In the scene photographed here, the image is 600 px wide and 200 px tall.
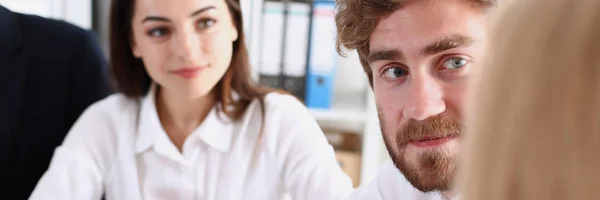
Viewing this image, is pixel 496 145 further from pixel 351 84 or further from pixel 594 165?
pixel 351 84

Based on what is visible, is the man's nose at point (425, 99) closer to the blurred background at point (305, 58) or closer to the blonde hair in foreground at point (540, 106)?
the blonde hair in foreground at point (540, 106)

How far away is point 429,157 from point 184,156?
2.23 feet

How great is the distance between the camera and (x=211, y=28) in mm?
1273

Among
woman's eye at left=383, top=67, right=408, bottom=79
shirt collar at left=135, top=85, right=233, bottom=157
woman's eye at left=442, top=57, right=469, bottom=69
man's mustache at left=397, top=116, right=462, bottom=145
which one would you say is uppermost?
woman's eye at left=442, top=57, right=469, bottom=69

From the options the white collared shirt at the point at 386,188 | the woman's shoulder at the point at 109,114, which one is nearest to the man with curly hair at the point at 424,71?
the white collared shirt at the point at 386,188

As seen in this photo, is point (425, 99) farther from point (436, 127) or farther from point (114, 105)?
point (114, 105)

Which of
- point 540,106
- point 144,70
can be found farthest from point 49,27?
point 540,106

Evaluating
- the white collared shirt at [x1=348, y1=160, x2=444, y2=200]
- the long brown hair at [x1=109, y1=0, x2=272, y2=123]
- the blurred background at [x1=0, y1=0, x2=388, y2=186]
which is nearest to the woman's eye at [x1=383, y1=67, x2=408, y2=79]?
the white collared shirt at [x1=348, y1=160, x2=444, y2=200]

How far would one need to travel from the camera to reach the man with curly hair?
2.58 ft

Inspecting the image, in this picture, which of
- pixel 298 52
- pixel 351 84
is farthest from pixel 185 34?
pixel 351 84

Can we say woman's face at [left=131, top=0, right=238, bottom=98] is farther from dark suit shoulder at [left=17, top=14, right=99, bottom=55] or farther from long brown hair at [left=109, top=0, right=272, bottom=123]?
dark suit shoulder at [left=17, top=14, right=99, bottom=55]

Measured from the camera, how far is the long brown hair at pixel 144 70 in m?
1.38

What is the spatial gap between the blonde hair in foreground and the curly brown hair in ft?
1.07

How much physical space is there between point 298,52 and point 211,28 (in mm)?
775
